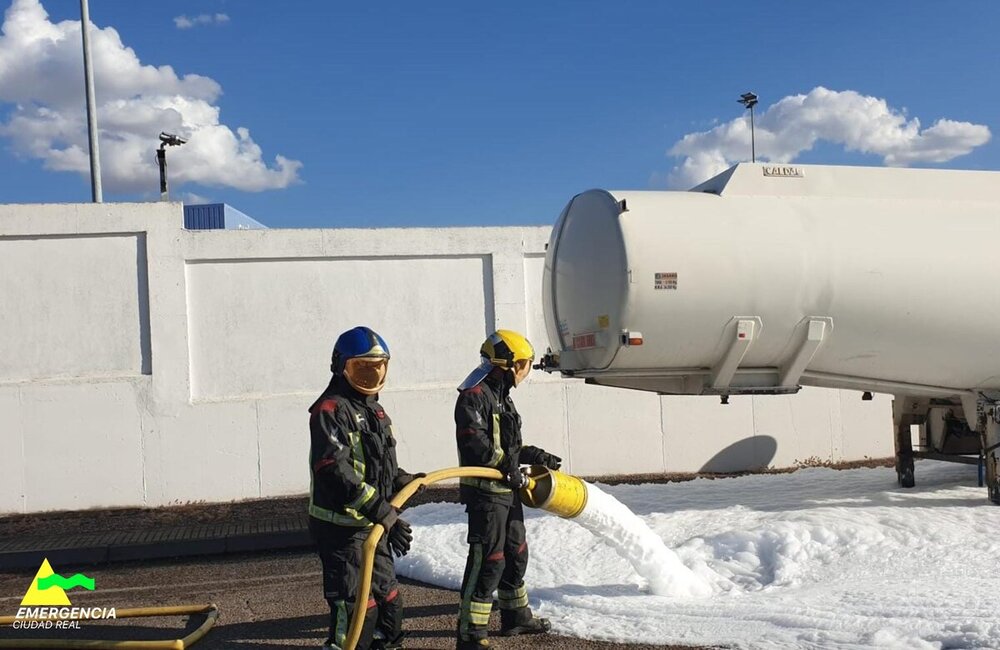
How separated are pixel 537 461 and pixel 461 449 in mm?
589

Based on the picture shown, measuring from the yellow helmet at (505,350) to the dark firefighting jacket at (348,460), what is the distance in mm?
1048

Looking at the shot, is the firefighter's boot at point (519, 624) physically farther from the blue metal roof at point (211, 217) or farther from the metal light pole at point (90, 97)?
the blue metal roof at point (211, 217)

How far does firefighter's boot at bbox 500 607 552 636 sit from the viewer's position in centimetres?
561

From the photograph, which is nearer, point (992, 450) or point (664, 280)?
point (664, 280)

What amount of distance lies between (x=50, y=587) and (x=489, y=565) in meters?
4.91

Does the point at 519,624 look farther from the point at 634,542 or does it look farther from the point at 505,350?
the point at 505,350

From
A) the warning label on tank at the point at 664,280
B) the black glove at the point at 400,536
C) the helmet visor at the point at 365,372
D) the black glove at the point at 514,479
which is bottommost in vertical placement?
the black glove at the point at 400,536

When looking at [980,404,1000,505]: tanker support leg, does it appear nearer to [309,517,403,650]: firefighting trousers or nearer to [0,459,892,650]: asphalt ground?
[0,459,892,650]: asphalt ground

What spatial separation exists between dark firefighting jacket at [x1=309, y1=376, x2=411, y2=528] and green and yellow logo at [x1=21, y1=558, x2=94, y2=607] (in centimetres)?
368

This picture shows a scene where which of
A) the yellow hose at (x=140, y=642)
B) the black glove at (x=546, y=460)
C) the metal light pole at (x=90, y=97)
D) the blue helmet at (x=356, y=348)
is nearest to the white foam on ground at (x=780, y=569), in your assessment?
the black glove at (x=546, y=460)

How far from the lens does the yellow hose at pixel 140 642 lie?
201 inches

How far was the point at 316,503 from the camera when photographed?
461cm

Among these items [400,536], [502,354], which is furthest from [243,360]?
[400,536]

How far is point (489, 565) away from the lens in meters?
5.29
